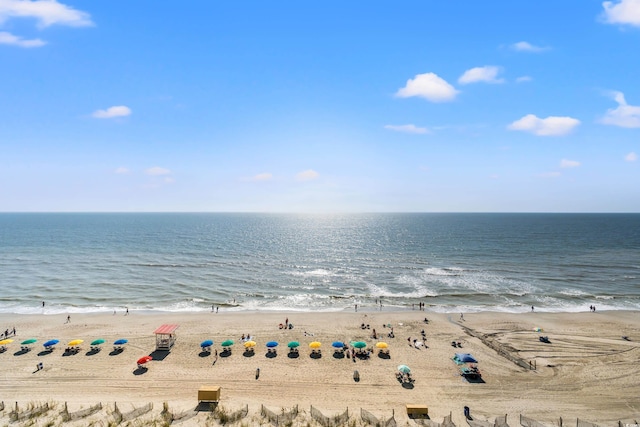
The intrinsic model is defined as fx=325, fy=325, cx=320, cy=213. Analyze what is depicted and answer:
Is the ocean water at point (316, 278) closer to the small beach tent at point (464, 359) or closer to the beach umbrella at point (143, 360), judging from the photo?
the small beach tent at point (464, 359)

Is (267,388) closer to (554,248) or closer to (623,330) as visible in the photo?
A: (623,330)

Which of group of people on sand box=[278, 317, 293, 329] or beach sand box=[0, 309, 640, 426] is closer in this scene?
beach sand box=[0, 309, 640, 426]

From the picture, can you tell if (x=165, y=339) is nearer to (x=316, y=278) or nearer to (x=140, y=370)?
(x=140, y=370)

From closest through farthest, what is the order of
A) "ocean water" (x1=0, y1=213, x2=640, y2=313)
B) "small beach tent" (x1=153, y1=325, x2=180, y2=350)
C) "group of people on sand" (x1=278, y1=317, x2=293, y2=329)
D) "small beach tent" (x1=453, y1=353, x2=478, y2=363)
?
1. "small beach tent" (x1=453, y1=353, x2=478, y2=363)
2. "small beach tent" (x1=153, y1=325, x2=180, y2=350)
3. "group of people on sand" (x1=278, y1=317, x2=293, y2=329)
4. "ocean water" (x1=0, y1=213, x2=640, y2=313)

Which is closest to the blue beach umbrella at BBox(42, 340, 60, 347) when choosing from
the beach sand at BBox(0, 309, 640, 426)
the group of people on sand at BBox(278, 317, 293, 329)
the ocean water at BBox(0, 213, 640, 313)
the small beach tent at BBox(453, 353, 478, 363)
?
the beach sand at BBox(0, 309, 640, 426)

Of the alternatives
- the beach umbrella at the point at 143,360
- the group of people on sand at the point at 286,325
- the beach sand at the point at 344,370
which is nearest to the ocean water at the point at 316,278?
the group of people on sand at the point at 286,325

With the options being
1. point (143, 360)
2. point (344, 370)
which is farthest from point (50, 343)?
point (344, 370)

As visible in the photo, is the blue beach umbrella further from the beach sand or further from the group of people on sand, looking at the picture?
the group of people on sand

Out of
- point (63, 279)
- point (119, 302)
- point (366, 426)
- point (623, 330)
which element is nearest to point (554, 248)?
point (623, 330)
